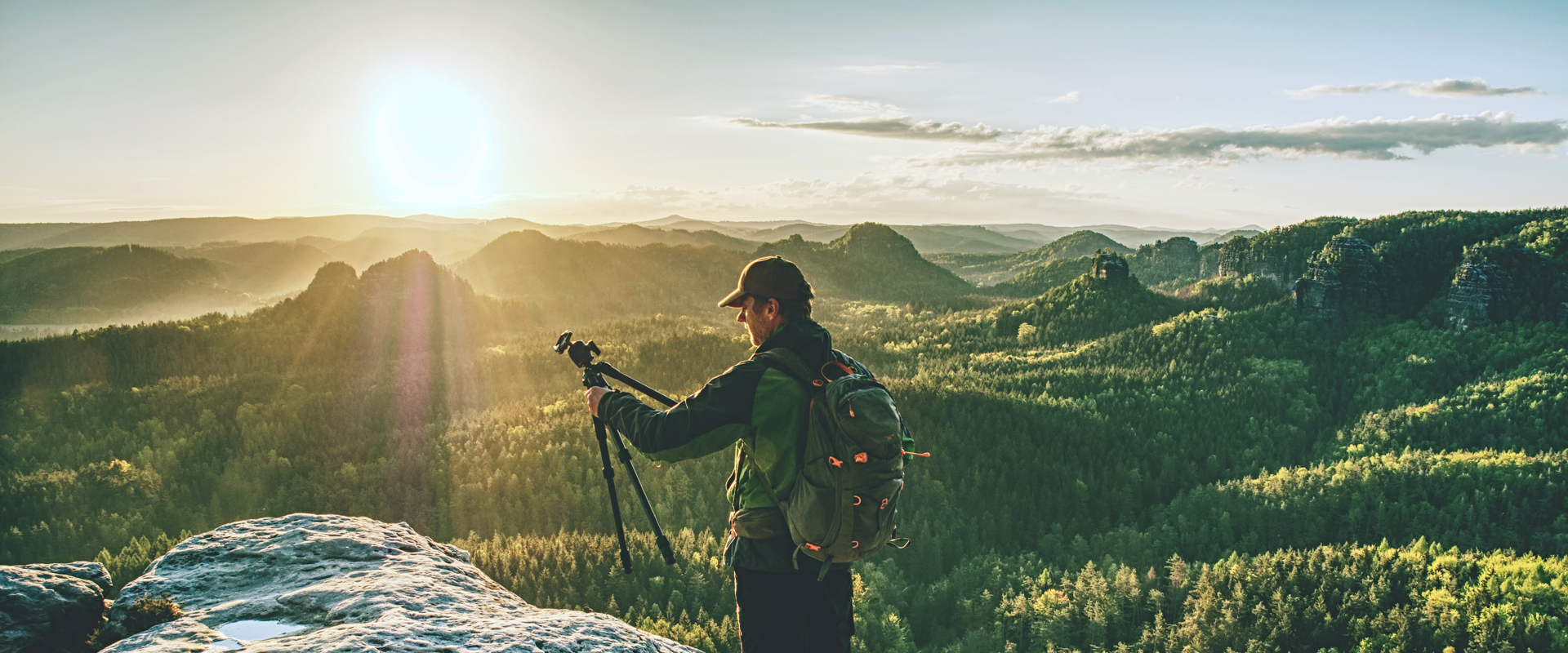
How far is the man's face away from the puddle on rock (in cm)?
625

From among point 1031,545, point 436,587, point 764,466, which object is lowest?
point 1031,545

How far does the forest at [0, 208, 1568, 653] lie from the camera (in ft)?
146

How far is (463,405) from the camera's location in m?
88.6

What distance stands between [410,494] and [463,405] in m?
29.9

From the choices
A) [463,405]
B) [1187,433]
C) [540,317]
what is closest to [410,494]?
[463,405]

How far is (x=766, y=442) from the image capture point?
786cm

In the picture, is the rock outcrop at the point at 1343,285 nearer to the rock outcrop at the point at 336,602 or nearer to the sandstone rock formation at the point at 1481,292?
the sandstone rock formation at the point at 1481,292

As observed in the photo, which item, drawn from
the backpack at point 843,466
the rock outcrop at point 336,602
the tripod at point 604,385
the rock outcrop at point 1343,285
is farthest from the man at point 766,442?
the rock outcrop at point 1343,285

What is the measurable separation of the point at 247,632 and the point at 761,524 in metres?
5.93

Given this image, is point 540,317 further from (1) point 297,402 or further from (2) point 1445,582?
(2) point 1445,582

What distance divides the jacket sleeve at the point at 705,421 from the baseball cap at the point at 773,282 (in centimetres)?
85

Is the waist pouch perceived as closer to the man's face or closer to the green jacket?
the green jacket

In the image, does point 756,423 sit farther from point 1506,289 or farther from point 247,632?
point 1506,289

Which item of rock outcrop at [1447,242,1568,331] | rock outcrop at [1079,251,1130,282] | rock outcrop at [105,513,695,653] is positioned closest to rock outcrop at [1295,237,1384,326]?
rock outcrop at [1447,242,1568,331]
